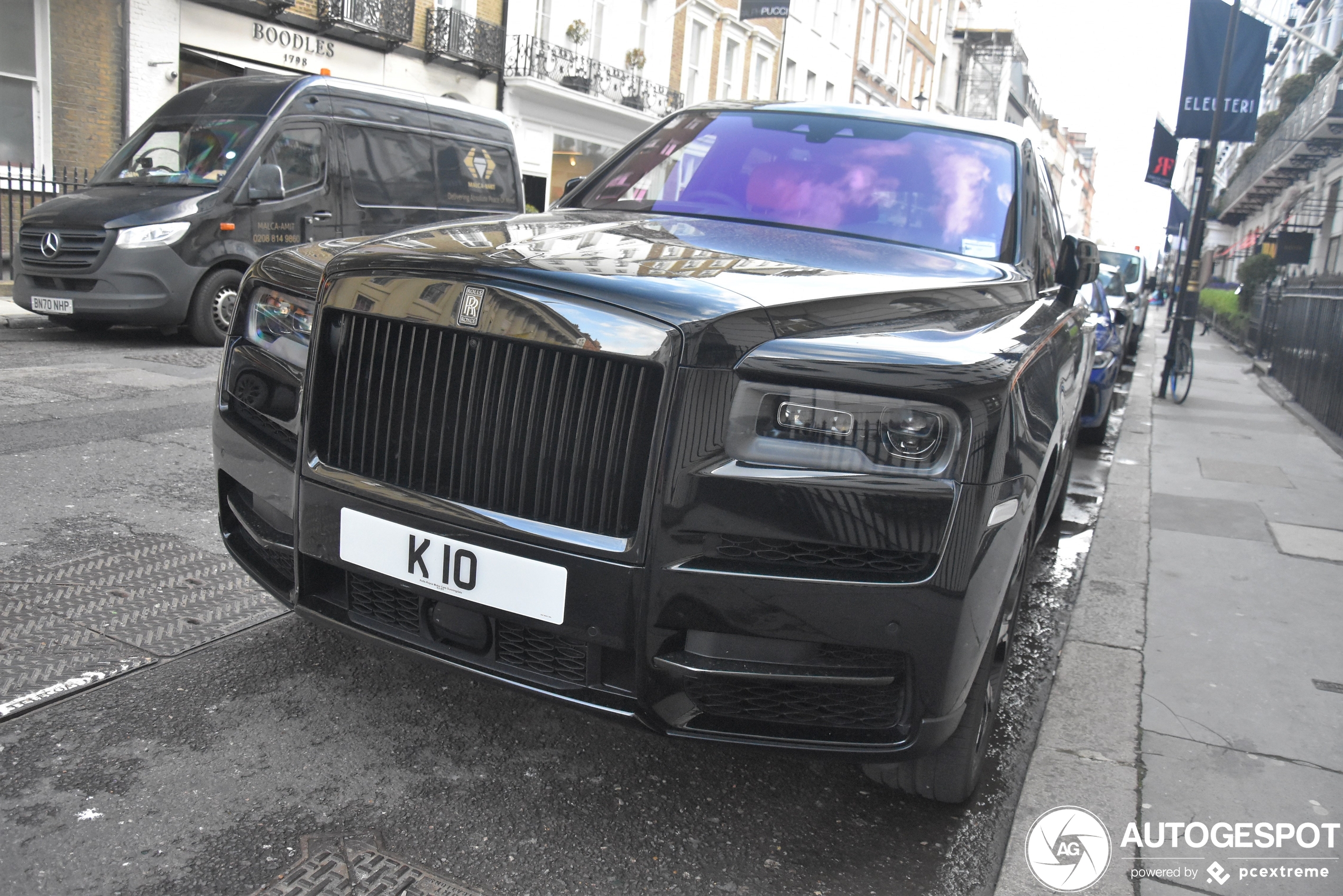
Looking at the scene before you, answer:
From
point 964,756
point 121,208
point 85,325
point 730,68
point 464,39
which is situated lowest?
point 85,325

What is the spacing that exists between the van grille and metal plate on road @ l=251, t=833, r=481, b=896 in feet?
28.4

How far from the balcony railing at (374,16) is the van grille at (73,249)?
10.9 m

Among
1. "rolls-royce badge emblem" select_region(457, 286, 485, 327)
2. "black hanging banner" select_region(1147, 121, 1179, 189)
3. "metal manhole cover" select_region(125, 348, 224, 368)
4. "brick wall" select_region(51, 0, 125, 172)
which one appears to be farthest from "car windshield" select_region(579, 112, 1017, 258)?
"black hanging banner" select_region(1147, 121, 1179, 189)

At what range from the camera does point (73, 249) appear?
9391mm

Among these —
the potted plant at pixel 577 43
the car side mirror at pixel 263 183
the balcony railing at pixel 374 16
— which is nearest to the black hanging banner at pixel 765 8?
the potted plant at pixel 577 43

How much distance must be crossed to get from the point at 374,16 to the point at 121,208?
11734mm

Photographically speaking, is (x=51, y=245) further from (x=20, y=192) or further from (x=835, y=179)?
(x=835, y=179)

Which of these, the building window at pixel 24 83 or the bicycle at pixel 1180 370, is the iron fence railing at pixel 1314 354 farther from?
the building window at pixel 24 83

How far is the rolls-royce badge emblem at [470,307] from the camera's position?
2227 mm

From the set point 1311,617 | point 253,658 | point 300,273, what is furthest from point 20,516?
point 1311,617

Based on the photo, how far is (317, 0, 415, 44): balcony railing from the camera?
1880cm

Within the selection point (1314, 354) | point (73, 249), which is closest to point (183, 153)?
point (73, 249)

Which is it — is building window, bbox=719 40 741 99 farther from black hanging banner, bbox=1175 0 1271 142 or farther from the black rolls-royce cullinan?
the black rolls-royce cullinan

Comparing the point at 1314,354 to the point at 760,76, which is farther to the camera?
the point at 760,76
